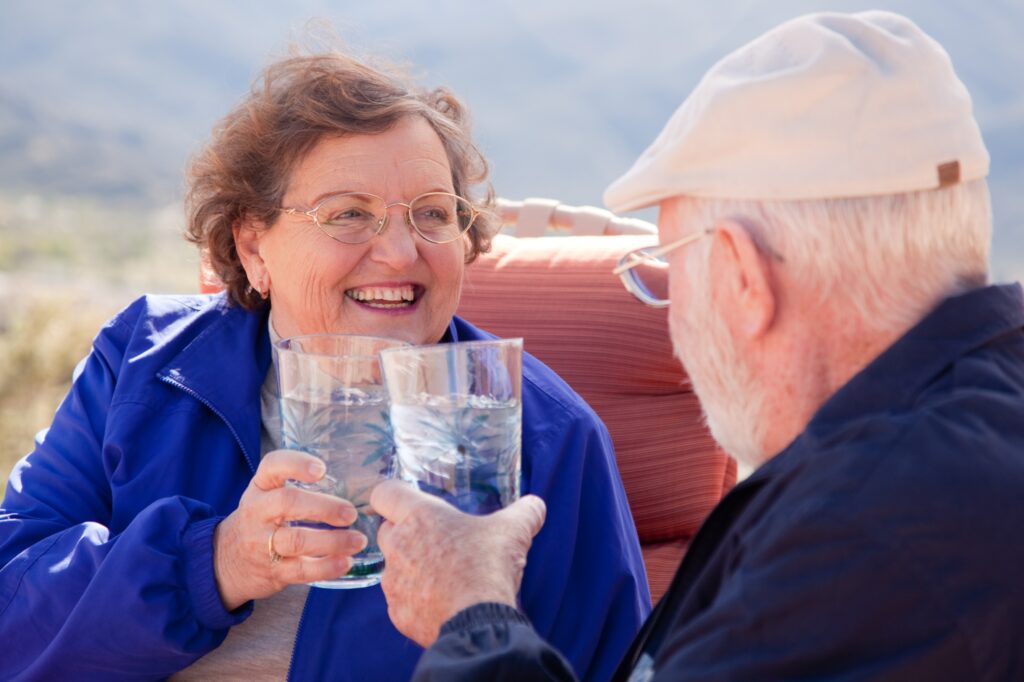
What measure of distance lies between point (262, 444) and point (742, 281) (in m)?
1.25

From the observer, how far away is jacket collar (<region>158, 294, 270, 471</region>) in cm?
210

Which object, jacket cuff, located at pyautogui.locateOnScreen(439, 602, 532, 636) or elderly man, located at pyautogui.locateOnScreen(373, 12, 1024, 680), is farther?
jacket cuff, located at pyautogui.locateOnScreen(439, 602, 532, 636)

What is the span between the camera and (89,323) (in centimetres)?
540

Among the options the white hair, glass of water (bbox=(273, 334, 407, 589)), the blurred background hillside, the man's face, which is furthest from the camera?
the blurred background hillside

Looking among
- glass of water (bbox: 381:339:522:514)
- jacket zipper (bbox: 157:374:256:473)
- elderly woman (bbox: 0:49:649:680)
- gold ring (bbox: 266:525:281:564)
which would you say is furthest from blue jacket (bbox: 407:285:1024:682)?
jacket zipper (bbox: 157:374:256:473)

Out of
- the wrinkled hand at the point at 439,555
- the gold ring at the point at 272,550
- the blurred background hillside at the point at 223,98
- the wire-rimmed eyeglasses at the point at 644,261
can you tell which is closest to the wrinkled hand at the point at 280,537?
the gold ring at the point at 272,550

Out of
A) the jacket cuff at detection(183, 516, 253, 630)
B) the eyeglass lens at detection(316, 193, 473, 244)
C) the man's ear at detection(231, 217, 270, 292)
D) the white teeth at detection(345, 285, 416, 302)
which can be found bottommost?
the jacket cuff at detection(183, 516, 253, 630)

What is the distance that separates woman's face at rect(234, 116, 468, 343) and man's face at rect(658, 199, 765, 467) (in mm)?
945

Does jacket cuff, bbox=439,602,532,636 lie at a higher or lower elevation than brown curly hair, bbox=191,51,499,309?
lower

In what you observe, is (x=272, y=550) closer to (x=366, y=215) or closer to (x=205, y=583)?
(x=205, y=583)

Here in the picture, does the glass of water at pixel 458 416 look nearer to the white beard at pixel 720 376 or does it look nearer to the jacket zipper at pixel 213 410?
the white beard at pixel 720 376

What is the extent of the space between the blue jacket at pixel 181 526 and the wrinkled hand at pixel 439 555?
56 cm

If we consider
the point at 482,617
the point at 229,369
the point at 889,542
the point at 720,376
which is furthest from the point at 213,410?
the point at 889,542

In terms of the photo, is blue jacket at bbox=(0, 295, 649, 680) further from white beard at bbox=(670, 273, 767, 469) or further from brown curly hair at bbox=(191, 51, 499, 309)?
white beard at bbox=(670, 273, 767, 469)
